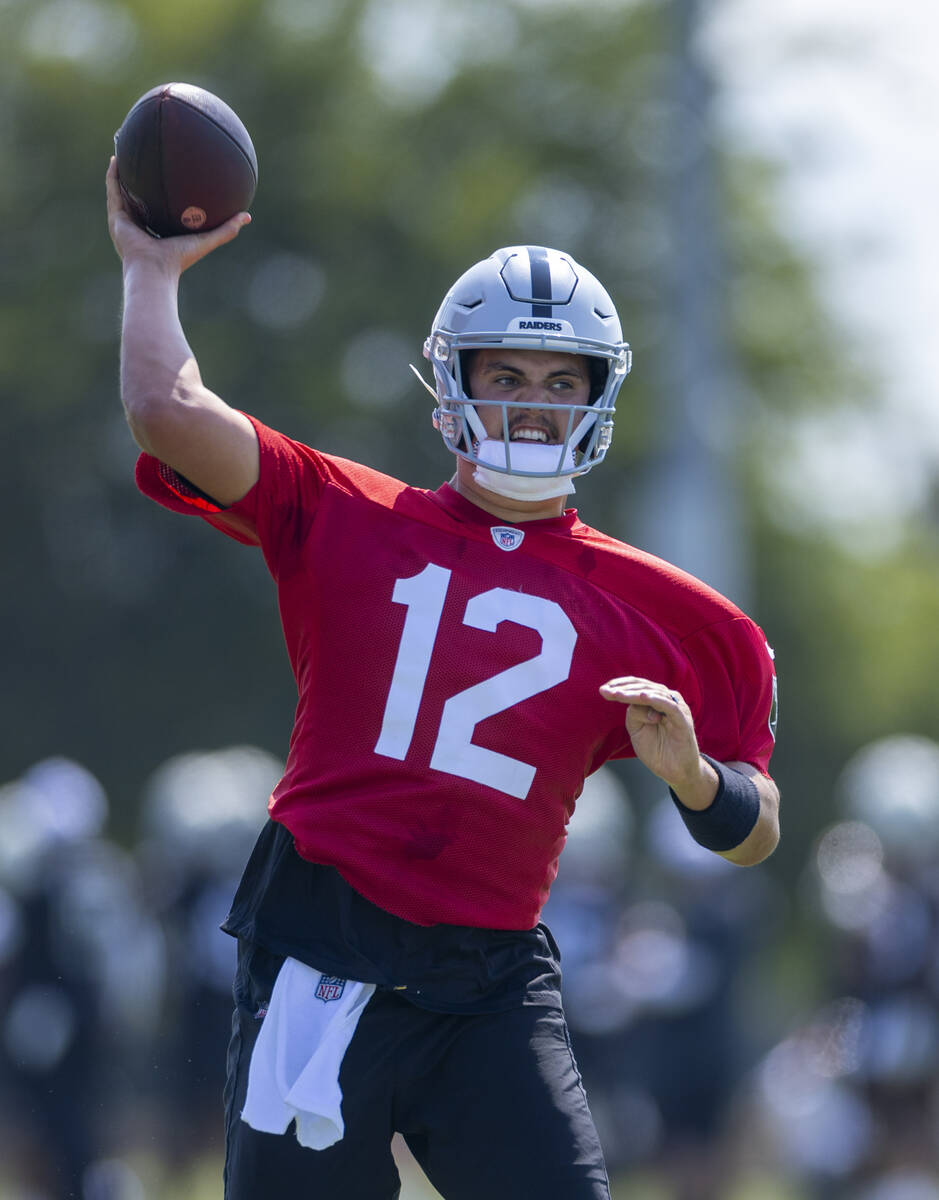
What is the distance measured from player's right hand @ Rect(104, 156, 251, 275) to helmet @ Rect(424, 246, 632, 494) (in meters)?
0.48

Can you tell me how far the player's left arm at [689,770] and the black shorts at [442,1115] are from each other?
0.49m

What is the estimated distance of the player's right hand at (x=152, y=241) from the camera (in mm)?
3342


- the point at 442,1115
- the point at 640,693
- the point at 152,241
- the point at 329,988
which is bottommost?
the point at 442,1115

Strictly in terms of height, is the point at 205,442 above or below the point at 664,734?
above

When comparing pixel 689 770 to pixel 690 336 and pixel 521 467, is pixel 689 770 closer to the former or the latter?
pixel 521 467

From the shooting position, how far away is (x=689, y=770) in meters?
3.27

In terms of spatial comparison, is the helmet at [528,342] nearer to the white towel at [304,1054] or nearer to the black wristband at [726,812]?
the black wristband at [726,812]

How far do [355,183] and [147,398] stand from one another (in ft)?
54.0

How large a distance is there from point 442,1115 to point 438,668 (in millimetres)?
794

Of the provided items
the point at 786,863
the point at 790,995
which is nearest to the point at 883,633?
the point at 786,863

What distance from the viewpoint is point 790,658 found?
20281 mm

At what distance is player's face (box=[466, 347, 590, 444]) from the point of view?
356 cm

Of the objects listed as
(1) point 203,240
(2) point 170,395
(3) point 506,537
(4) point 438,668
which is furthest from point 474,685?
(1) point 203,240

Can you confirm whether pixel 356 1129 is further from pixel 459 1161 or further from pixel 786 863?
pixel 786 863
